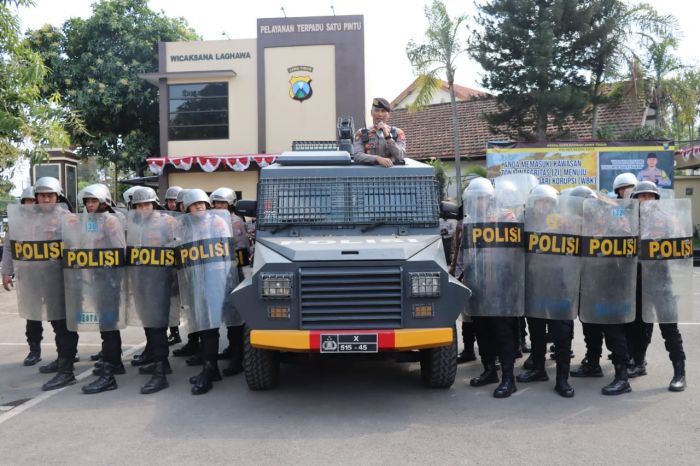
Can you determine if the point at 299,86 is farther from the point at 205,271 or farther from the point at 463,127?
the point at 205,271

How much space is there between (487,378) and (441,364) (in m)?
0.69

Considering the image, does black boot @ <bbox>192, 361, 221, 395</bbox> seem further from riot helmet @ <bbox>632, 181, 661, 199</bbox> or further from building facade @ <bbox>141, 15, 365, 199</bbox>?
building facade @ <bbox>141, 15, 365, 199</bbox>

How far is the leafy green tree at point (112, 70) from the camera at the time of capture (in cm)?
2353

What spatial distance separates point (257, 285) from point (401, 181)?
1.94 metres

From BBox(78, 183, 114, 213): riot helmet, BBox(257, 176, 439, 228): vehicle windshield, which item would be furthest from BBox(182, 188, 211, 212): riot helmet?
BBox(78, 183, 114, 213): riot helmet

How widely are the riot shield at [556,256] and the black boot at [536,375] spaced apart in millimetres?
777

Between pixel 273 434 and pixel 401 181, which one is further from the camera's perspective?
pixel 401 181

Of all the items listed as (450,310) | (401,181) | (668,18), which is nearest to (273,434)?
(450,310)

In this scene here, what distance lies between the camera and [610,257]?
5848 millimetres

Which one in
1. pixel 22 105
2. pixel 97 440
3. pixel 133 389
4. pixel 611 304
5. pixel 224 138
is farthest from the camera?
pixel 224 138

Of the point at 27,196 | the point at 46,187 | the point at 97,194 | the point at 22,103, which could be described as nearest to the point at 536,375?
the point at 97,194

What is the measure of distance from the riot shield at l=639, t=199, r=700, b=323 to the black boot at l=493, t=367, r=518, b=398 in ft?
4.50

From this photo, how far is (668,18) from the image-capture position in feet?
66.8

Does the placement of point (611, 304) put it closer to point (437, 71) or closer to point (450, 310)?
point (450, 310)
